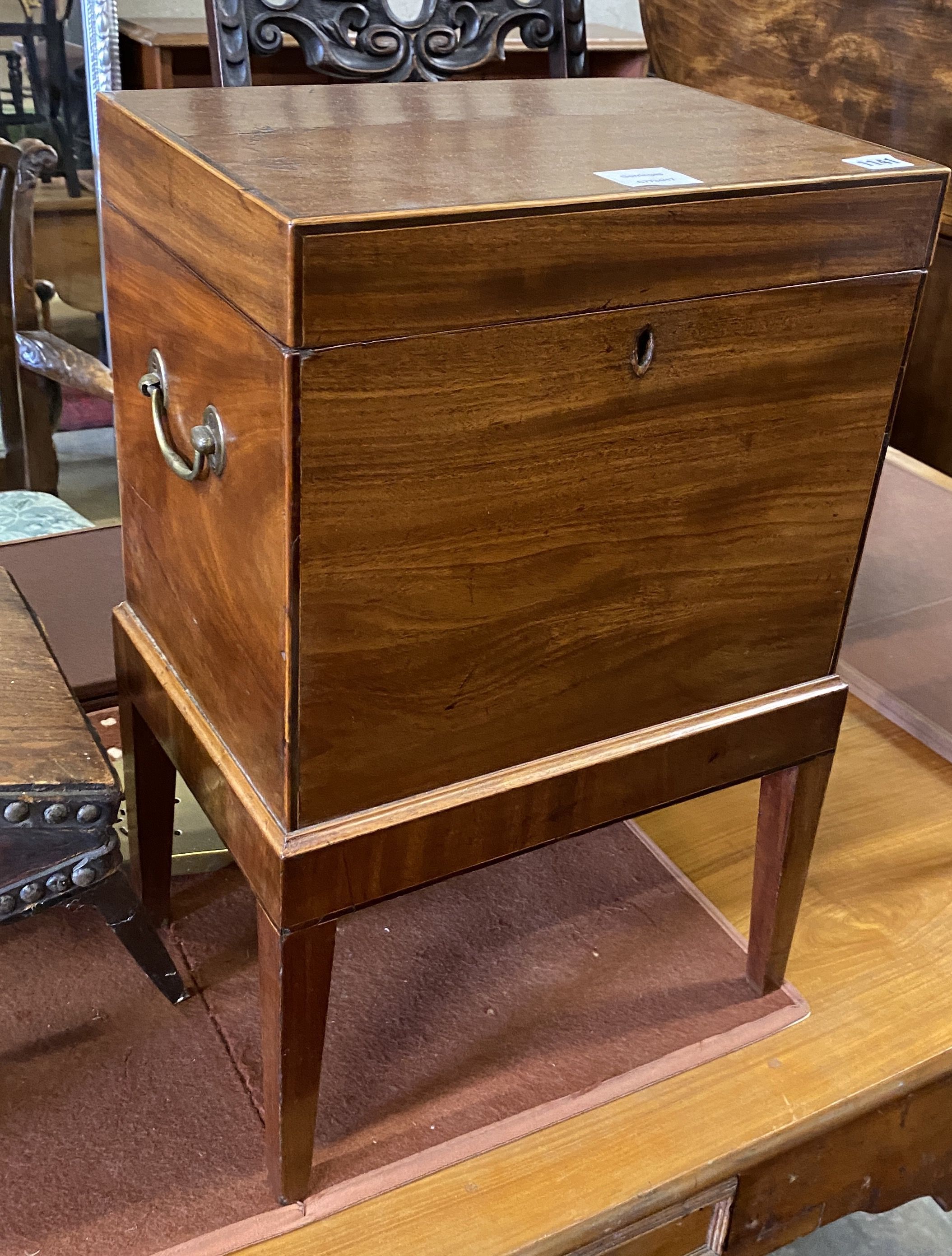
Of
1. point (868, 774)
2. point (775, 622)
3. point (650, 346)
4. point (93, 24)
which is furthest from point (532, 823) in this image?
A: point (93, 24)

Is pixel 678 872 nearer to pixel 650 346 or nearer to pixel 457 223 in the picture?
pixel 650 346

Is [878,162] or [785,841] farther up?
[878,162]

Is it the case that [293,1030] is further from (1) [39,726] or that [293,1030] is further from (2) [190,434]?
(2) [190,434]

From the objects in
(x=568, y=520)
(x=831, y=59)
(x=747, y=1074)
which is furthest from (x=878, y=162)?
(x=747, y=1074)

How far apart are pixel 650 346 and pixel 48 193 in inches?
73.4

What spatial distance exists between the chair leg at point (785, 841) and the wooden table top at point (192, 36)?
142cm

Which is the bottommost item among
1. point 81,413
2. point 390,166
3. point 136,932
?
point 81,413

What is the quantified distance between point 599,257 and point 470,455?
129 millimetres

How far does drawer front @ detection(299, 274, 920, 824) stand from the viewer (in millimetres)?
661

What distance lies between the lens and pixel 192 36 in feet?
7.10

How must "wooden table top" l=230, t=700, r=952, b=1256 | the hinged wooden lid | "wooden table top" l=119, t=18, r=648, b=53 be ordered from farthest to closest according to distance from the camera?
"wooden table top" l=119, t=18, r=648, b=53
"wooden table top" l=230, t=700, r=952, b=1256
the hinged wooden lid

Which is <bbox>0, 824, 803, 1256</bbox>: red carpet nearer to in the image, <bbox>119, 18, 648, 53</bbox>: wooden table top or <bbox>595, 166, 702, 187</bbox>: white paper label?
<bbox>595, 166, 702, 187</bbox>: white paper label

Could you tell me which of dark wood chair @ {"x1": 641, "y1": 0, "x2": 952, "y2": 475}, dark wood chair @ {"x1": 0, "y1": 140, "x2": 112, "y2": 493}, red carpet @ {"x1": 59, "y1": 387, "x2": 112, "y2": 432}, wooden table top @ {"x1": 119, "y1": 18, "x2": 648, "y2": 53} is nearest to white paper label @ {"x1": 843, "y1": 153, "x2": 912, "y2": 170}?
dark wood chair @ {"x1": 641, "y1": 0, "x2": 952, "y2": 475}

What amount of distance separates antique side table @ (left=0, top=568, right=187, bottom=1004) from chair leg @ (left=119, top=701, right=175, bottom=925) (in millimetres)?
145
